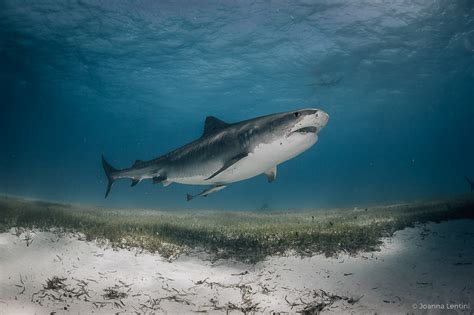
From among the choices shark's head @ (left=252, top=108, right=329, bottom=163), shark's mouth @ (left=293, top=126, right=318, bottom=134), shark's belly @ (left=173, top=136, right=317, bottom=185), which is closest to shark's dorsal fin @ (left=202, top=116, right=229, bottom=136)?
shark's belly @ (left=173, top=136, right=317, bottom=185)

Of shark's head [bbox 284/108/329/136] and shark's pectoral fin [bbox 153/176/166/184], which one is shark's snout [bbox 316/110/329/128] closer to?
shark's head [bbox 284/108/329/136]

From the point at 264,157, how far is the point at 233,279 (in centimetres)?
270

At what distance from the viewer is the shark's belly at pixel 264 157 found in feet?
19.8

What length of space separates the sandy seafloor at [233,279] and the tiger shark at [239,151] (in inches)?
Answer: 83.0

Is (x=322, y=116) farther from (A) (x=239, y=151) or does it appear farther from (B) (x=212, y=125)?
(B) (x=212, y=125)

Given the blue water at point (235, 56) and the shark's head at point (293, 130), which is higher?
the blue water at point (235, 56)

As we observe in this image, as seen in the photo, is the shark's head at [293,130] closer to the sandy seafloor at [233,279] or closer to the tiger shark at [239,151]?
the tiger shark at [239,151]

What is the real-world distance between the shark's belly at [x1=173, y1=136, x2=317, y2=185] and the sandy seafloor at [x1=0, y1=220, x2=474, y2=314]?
2.05 m

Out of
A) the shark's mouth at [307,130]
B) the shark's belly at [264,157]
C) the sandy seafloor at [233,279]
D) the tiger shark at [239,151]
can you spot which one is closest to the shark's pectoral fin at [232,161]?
the tiger shark at [239,151]

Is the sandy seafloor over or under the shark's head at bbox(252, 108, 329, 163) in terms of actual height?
under

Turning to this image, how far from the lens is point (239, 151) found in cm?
678

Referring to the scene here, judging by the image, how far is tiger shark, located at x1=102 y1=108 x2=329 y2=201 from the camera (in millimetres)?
5840

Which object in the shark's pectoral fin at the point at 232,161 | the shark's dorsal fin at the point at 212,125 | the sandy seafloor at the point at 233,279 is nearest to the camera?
the sandy seafloor at the point at 233,279

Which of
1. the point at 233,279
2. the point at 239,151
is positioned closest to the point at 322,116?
the point at 239,151
